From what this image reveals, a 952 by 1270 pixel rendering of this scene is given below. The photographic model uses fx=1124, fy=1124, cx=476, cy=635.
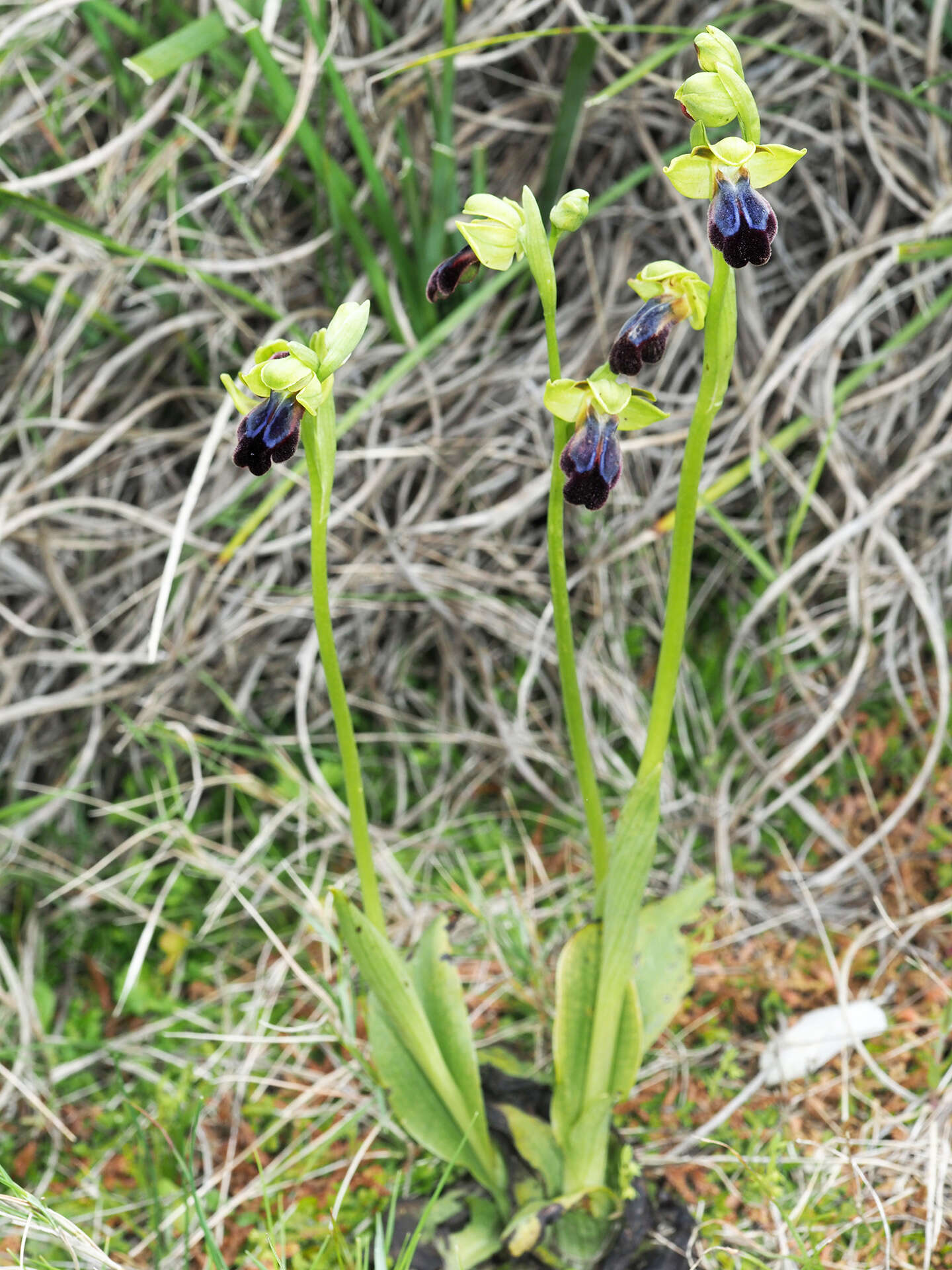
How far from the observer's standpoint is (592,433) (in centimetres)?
132

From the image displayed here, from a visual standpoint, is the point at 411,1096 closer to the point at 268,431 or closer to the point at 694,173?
the point at 268,431

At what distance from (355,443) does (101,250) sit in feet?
2.21

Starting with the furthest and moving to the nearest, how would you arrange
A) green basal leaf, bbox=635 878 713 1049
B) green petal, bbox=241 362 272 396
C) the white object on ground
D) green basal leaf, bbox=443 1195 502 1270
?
the white object on ground < green basal leaf, bbox=635 878 713 1049 < green basal leaf, bbox=443 1195 502 1270 < green petal, bbox=241 362 272 396

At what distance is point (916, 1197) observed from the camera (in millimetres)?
1694

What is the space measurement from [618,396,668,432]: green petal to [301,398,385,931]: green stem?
358 mm

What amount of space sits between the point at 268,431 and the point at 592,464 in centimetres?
37

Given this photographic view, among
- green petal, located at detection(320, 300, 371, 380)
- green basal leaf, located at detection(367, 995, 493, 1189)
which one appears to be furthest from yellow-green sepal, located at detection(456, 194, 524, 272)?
green basal leaf, located at detection(367, 995, 493, 1189)

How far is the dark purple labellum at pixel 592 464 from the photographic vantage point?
1.31 m

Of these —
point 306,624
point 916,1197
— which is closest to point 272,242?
point 306,624

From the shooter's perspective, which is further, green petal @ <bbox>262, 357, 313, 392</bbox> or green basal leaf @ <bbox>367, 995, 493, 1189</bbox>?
green basal leaf @ <bbox>367, 995, 493, 1189</bbox>

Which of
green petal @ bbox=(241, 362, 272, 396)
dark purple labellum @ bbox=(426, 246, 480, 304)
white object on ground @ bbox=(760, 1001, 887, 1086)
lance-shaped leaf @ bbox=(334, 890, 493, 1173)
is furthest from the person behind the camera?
white object on ground @ bbox=(760, 1001, 887, 1086)

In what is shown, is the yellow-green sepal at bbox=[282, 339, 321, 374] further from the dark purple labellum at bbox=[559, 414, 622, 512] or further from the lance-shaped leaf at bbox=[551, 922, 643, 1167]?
the lance-shaped leaf at bbox=[551, 922, 643, 1167]

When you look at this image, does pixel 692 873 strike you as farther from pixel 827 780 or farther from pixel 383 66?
pixel 383 66

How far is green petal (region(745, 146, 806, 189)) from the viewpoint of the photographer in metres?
1.19
